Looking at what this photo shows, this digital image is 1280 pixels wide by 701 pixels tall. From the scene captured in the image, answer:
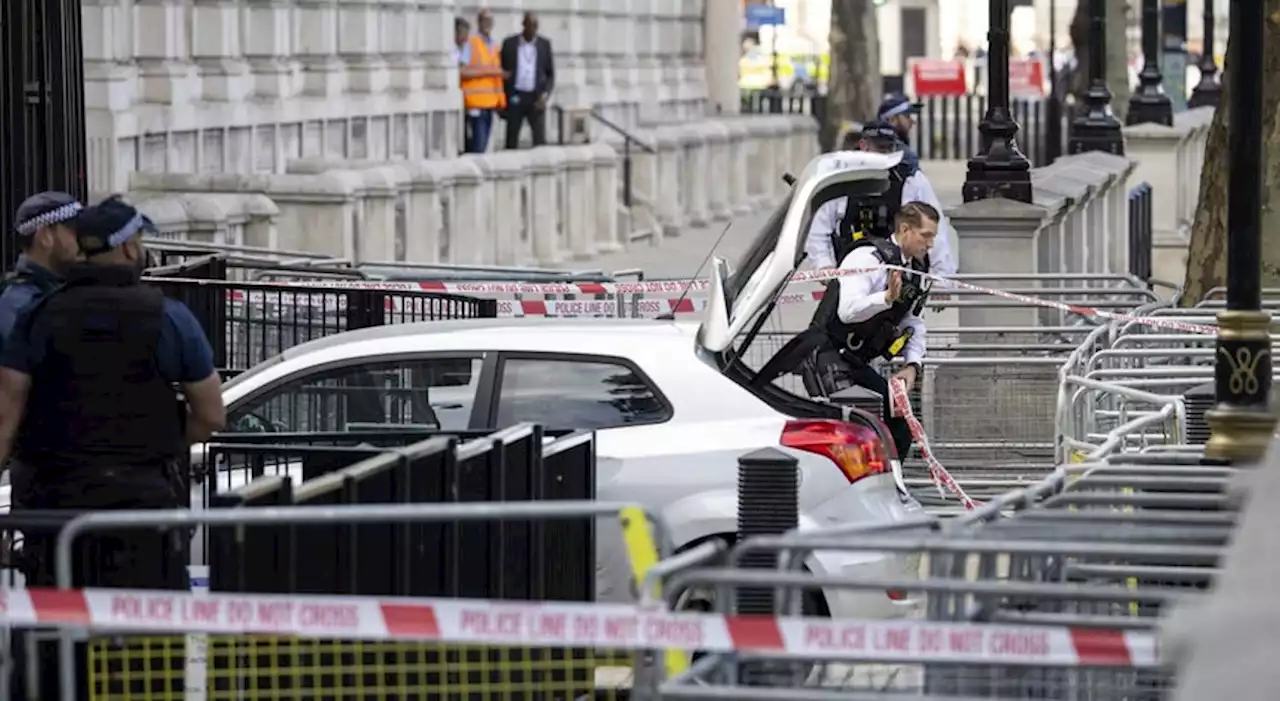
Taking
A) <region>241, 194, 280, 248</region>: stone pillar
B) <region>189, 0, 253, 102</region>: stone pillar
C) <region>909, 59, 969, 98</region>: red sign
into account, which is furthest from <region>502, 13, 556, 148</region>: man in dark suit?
<region>909, 59, 969, 98</region>: red sign

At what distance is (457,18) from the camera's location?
119 ft

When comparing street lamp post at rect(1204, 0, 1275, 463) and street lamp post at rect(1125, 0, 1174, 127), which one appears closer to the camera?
street lamp post at rect(1204, 0, 1275, 463)

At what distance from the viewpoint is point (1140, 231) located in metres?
27.4

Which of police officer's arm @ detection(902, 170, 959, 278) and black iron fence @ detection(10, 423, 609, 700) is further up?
police officer's arm @ detection(902, 170, 959, 278)

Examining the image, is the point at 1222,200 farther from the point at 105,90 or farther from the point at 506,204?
the point at 506,204

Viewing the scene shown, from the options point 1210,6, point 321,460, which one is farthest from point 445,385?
point 1210,6

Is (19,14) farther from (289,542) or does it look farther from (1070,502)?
(1070,502)

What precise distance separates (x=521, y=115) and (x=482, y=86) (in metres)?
0.70

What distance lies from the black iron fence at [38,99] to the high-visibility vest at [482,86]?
2137 centimetres

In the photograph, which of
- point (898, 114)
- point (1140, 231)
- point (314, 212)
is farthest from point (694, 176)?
point (898, 114)

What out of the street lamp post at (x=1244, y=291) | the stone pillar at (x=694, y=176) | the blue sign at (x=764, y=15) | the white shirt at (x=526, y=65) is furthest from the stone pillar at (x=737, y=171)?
the street lamp post at (x=1244, y=291)

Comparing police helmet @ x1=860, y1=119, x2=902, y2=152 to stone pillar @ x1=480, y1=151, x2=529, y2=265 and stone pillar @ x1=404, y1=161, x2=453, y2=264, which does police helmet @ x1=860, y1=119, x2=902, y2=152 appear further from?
stone pillar @ x1=480, y1=151, x2=529, y2=265

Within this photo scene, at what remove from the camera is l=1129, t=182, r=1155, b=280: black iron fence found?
26461 mm

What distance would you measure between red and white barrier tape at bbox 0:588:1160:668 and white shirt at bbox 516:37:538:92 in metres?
28.0
